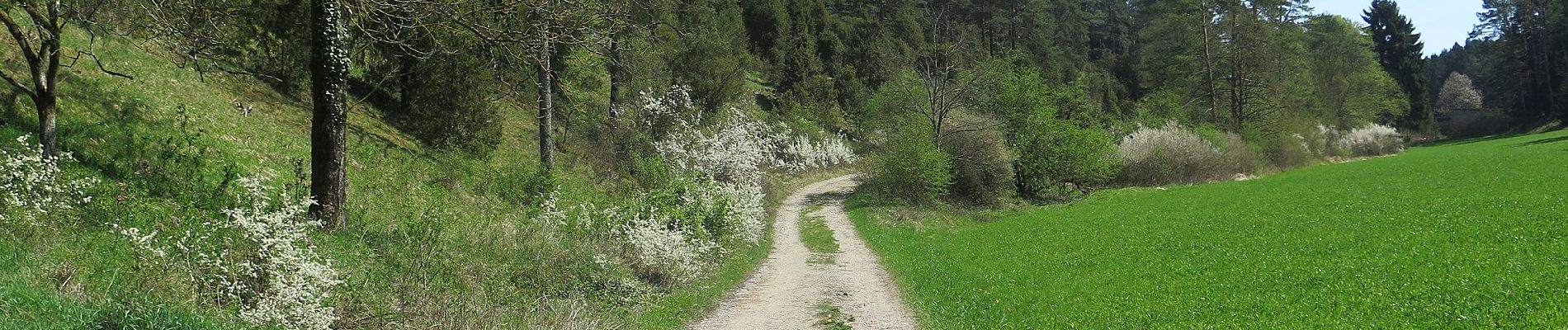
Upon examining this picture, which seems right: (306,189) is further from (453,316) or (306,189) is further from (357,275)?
(453,316)

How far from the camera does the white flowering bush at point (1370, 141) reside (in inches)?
2213

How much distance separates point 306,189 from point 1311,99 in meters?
63.1

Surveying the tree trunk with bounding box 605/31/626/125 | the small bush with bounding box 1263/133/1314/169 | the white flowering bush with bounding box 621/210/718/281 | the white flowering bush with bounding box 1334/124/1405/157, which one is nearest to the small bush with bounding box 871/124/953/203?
the tree trunk with bounding box 605/31/626/125

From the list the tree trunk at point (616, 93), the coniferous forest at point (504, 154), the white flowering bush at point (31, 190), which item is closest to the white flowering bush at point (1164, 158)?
the coniferous forest at point (504, 154)

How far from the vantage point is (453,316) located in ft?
26.2

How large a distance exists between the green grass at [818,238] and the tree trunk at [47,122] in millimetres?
13050

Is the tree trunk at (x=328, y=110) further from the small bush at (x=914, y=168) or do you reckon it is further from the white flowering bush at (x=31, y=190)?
the small bush at (x=914, y=168)

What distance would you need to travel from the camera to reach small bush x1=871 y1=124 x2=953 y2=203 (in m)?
29.0

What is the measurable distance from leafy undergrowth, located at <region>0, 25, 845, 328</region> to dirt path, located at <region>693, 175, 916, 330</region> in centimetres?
59

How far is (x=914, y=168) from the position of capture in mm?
28906

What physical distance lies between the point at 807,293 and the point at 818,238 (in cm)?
875

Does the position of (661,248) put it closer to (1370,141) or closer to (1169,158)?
(1169,158)

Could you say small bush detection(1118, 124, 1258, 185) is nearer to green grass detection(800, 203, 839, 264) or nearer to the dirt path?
green grass detection(800, 203, 839, 264)

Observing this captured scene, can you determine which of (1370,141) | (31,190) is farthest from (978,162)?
(1370,141)
